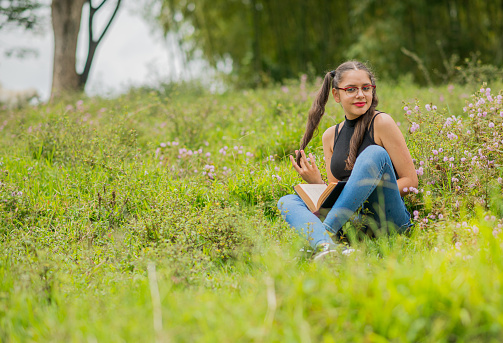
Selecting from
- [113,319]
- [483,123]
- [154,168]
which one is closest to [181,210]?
[154,168]

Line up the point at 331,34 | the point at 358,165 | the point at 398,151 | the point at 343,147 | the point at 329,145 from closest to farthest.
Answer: the point at 358,165
the point at 398,151
the point at 343,147
the point at 329,145
the point at 331,34

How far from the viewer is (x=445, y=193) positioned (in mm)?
3277

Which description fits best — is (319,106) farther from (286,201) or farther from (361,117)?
(286,201)

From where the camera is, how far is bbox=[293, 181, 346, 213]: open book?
289 cm

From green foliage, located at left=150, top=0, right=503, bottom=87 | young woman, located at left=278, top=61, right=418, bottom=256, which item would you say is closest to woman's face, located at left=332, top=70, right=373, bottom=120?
young woman, located at left=278, top=61, right=418, bottom=256

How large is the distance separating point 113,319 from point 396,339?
1176 mm

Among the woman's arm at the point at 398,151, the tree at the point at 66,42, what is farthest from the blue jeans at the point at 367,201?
the tree at the point at 66,42

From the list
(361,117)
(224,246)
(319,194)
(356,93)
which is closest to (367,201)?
(319,194)

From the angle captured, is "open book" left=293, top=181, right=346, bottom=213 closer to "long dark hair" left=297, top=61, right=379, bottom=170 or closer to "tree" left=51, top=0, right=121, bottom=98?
"long dark hair" left=297, top=61, right=379, bottom=170

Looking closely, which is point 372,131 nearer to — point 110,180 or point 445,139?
point 445,139

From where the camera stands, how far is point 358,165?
9.19 feet

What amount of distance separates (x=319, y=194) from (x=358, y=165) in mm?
485

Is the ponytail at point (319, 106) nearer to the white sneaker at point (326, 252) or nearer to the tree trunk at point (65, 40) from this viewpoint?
the white sneaker at point (326, 252)

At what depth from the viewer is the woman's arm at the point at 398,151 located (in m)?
3.01
